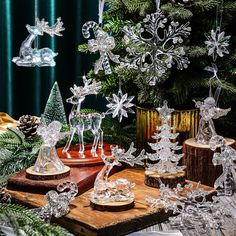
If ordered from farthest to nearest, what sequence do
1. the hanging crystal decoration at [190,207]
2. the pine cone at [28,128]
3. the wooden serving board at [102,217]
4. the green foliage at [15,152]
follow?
1. the pine cone at [28,128]
2. the green foliage at [15,152]
3. the hanging crystal decoration at [190,207]
4. the wooden serving board at [102,217]

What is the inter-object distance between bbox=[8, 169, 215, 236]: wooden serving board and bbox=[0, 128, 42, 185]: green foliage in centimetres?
10

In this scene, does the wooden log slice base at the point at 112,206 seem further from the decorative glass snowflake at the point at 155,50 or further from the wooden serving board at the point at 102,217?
the decorative glass snowflake at the point at 155,50

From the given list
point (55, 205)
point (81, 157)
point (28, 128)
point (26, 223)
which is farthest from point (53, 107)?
point (26, 223)

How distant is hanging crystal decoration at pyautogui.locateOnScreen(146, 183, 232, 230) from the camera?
105cm

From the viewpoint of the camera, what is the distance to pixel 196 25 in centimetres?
142

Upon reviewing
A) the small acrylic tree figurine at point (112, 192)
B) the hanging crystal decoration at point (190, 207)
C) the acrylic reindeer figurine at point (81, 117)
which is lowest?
the hanging crystal decoration at point (190, 207)

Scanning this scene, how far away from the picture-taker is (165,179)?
1.12 m

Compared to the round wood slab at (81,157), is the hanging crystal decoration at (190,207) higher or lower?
lower

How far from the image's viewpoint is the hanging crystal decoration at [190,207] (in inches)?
41.2

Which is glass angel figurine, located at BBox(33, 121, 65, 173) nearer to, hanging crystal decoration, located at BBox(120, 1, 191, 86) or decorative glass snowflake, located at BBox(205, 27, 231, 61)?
hanging crystal decoration, located at BBox(120, 1, 191, 86)

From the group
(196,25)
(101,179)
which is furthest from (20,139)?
(196,25)

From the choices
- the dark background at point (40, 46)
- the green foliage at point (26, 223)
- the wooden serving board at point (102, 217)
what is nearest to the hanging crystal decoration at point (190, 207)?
the wooden serving board at point (102, 217)

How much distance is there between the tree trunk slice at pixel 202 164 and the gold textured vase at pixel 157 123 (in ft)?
0.30

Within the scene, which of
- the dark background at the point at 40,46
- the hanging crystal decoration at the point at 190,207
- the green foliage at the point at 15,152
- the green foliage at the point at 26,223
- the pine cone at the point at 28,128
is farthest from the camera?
the dark background at the point at 40,46
